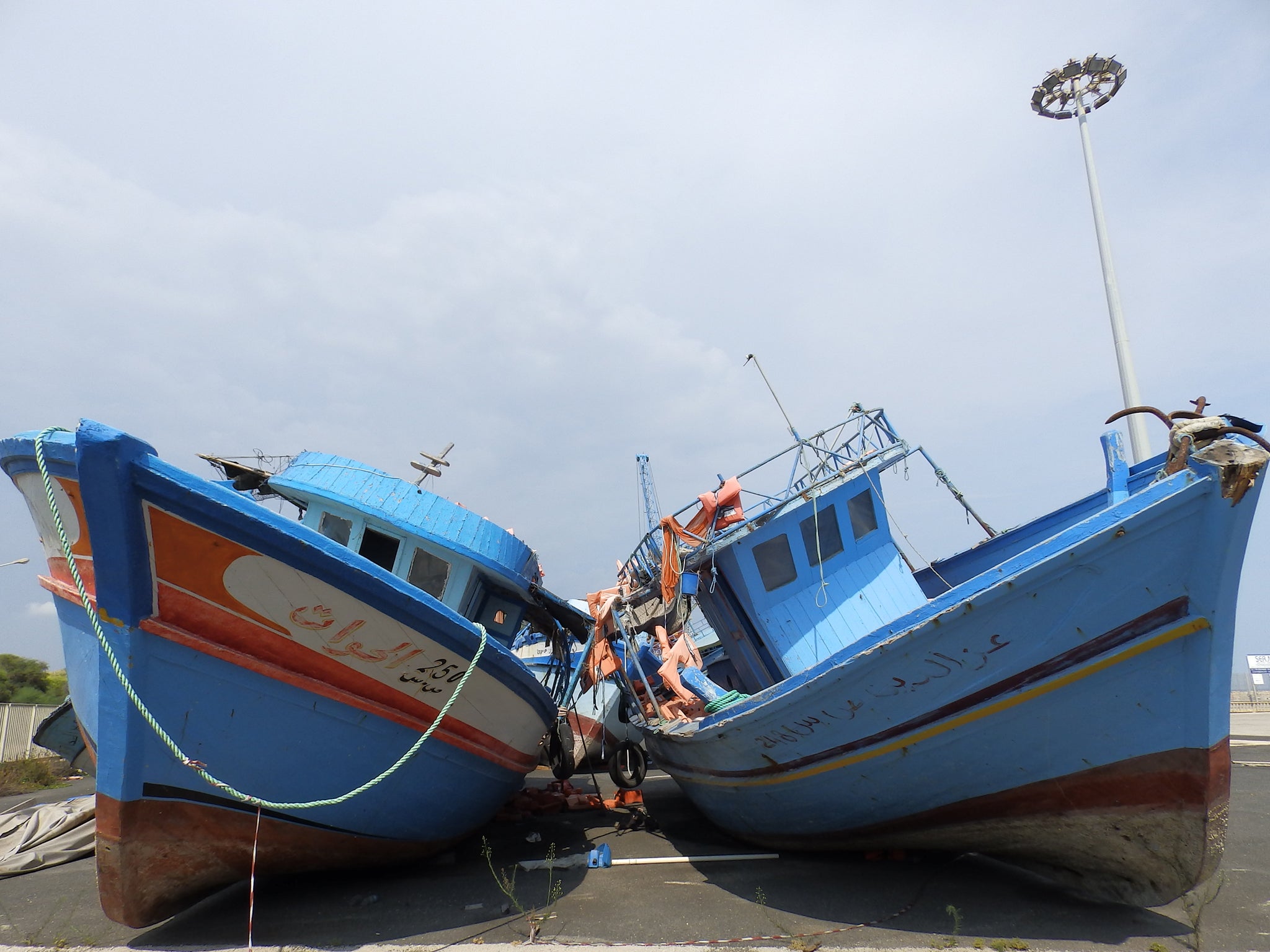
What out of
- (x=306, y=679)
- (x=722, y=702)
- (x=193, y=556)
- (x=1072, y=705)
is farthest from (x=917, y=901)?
(x=193, y=556)

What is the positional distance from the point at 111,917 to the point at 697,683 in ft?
16.3

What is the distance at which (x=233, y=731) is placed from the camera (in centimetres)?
461

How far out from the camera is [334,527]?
697 cm

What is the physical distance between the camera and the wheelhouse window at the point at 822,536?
7738 millimetres

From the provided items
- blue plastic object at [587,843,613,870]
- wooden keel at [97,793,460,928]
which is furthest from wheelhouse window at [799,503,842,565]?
wooden keel at [97,793,460,928]

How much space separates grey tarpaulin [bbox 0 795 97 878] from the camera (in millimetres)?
6777

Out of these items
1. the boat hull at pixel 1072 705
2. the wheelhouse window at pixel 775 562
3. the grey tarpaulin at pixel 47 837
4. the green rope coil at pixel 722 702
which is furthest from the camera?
the wheelhouse window at pixel 775 562

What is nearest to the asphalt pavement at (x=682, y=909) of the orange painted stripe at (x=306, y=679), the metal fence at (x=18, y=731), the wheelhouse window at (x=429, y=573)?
the orange painted stripe at (x=306, y=679)

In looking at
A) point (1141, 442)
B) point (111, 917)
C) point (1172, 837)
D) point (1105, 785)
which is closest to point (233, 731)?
point (111, 917)

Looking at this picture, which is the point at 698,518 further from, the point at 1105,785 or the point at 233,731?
the point at 233,731

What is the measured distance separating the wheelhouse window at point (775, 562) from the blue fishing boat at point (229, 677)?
3139 millimetres

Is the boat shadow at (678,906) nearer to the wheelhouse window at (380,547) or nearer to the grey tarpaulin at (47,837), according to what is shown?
the grey tarpaulin at (47,837)

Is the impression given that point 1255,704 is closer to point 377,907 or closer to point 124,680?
point 377,907

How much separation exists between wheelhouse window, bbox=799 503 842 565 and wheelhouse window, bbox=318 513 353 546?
5047 millimetres
